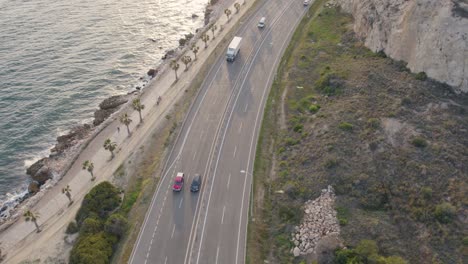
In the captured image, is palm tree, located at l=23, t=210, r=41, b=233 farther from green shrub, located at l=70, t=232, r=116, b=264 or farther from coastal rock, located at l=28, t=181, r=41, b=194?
green shrub, located at l=70, t=232, r=116, b=264

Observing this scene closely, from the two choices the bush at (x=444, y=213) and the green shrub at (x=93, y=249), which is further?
the green shrub at (x=93, y=249)

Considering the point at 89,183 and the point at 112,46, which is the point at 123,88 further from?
the point at 89,183

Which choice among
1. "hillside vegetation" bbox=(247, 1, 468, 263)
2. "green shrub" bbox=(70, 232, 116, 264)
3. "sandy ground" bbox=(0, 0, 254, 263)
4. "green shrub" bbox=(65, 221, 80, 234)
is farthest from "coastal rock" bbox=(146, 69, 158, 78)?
"green shrub" bbox=(70, 232, 116, 264)

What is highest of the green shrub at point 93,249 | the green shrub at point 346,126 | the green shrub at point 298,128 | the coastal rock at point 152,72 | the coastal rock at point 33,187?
the green shrub at point 346,126

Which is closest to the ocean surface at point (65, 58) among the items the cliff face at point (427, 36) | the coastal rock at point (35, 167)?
the coastal rock at point (35, 167)

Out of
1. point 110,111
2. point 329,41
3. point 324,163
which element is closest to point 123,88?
point 110,111

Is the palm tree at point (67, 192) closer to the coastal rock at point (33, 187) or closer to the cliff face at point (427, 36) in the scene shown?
the coastal rock at point (33, 187)
